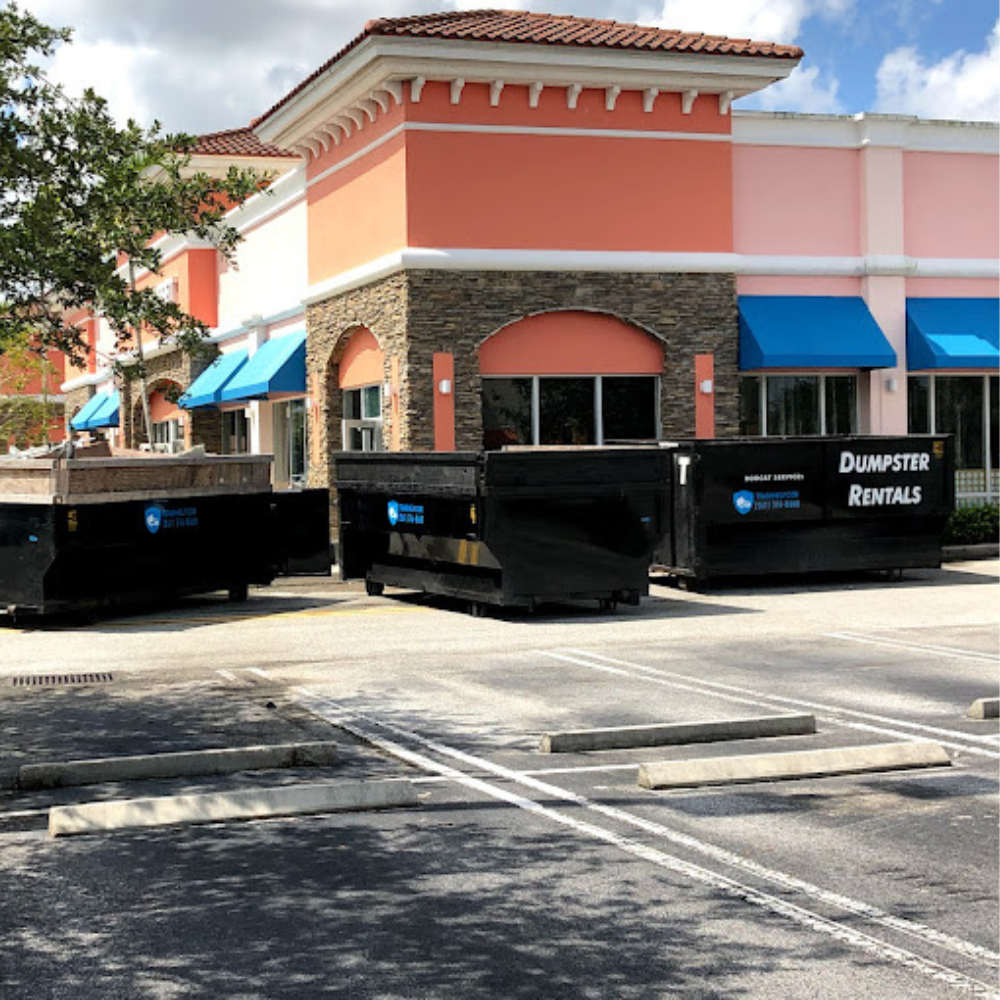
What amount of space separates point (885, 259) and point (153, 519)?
15649 millimetres

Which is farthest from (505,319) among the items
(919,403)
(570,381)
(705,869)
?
(705,869)

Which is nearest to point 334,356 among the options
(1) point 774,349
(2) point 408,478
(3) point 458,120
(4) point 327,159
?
→ (4) point 327,159

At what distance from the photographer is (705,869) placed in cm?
725

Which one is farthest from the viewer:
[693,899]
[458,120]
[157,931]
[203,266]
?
[203,266]

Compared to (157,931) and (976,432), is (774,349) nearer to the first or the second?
(976,432)

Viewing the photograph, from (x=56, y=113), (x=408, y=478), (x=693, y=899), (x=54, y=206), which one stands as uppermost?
(x=56, y=113)

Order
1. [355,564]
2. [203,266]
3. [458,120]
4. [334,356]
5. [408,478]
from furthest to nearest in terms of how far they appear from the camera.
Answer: [203,266], [334,356], [458,120], [355,564], [408,478]

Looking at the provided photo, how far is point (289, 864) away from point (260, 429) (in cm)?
2834

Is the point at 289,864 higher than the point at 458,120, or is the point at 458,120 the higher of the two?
the point at 458,120

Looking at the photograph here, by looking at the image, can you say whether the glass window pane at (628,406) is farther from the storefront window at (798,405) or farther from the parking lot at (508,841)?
the parking lot at (508,841)

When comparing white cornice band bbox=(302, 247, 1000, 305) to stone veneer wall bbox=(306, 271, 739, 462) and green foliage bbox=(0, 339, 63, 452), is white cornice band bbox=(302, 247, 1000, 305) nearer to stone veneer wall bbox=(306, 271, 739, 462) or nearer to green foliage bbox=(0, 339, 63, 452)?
stone veneer wall bbox=(306, 271, 739, 462)

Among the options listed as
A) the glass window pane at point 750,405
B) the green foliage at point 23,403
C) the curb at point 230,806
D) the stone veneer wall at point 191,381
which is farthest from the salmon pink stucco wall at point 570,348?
the green foliage at point 23,403

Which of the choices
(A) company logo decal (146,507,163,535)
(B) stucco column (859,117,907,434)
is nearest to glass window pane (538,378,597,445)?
(B) stucco column (859,117,907,434)

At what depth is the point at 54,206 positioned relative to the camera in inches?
414
